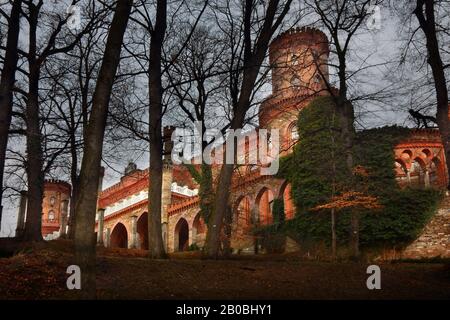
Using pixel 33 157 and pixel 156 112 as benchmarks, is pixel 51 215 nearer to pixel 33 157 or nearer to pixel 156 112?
pixel 33 157

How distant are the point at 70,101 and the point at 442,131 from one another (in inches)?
550

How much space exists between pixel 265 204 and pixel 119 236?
16.1 m

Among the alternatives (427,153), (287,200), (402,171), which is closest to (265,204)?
(287,200)

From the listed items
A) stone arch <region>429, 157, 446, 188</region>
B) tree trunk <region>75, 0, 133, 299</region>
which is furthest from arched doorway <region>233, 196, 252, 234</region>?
tree trunk <region>75, 0, 133, 299</region>

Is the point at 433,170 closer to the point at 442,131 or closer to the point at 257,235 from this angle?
the point at 257,235

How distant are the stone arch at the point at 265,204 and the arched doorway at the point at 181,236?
626cm

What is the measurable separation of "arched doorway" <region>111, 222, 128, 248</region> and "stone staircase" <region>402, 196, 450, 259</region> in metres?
26.4

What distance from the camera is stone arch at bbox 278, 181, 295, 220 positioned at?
25.9 meters

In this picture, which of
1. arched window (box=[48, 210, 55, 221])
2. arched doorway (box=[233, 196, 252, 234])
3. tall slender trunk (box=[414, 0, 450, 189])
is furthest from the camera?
arched window (box=[48, 210, 55, 221])

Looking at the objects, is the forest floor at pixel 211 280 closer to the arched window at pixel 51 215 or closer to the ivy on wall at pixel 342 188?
the ivy on wall at pixel 342 188

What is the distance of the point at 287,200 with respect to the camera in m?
29.0

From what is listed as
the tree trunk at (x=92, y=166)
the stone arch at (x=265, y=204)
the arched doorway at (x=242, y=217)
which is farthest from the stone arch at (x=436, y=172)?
the tree trunk at (x=92, y=166)

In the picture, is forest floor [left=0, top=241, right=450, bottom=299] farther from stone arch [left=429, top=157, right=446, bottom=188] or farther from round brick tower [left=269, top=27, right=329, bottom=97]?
stone arch [left=429, top=157, right=446, bottom=188]
